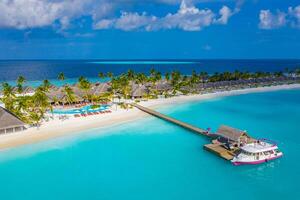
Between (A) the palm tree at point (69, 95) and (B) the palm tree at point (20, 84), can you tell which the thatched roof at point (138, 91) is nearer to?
(A) the palm tree at point (69, 95)

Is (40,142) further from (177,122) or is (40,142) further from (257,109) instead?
(257,109)

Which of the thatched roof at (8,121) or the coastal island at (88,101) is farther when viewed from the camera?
the coastal island at (88,101)

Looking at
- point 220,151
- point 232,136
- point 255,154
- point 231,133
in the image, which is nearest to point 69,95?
point 231,133

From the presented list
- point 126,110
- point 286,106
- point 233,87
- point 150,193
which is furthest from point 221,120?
point 233,87

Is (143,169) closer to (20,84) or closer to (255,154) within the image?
(255,154)

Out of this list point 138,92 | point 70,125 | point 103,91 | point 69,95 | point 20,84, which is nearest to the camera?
point 70,125

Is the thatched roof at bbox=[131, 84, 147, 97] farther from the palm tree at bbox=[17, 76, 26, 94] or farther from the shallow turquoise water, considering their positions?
the palm tree at bbox=[17, 76, 26, 94]

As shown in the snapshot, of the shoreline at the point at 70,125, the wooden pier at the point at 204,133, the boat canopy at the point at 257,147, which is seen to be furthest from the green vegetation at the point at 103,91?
the boat canopy at the point at 257,147
